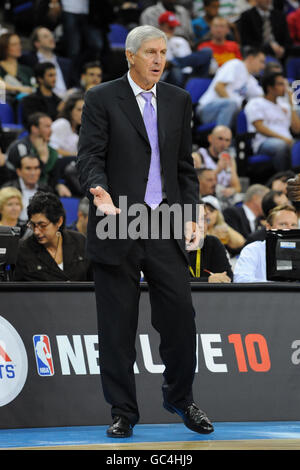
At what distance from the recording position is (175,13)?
12844 mm

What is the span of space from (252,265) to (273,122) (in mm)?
5583

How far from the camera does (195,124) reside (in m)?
11.5

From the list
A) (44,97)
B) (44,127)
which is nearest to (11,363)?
(44,127)

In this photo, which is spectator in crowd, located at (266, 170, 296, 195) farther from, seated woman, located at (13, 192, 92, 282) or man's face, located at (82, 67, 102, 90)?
seated woman, located at (13, 192, 92, 282)

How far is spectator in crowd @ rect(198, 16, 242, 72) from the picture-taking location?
12281mm

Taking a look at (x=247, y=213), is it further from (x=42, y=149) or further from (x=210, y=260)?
(x=210, y=260)

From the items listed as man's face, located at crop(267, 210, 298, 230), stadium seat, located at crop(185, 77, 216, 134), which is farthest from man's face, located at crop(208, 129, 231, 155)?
man's face, located at crop(267, 210, 298, 230)

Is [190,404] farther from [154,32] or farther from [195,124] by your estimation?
[195,124]

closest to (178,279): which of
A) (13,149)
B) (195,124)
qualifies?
(13,149)

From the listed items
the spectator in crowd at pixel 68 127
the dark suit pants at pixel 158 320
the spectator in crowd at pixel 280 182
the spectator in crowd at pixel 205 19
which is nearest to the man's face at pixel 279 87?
the spectator in crowd at pixel 205 19

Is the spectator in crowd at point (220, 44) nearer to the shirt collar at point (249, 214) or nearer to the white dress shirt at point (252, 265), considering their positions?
the shirt collar at point (249, 214)

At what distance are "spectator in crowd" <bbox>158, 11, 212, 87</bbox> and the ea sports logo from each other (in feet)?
23.6

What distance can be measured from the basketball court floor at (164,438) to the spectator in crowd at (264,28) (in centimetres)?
928

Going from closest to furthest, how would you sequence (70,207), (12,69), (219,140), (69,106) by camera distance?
1. (70,207)
2. (69,106)
3. (219,140)
4. (12,69)
